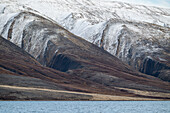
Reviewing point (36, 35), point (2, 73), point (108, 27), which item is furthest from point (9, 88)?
point (108, 27)

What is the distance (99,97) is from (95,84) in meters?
21.2

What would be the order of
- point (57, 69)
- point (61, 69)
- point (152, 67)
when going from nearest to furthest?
point (61, 69) < point (57, 69) < point (152, 67)

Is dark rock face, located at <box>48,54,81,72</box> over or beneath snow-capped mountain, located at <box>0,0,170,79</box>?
beneath

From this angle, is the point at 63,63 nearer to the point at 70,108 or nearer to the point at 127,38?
the point at 127,38

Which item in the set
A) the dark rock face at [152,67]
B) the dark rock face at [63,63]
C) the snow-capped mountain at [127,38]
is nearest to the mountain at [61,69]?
the dark rock face at [63,63]

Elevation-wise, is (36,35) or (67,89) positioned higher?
(36,35)

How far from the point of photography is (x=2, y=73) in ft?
327

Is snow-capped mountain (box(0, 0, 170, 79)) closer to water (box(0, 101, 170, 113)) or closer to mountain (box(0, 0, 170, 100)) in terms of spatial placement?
mountain (box(0, 0, 170, 100))

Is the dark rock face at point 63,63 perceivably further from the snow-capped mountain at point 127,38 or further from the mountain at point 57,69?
the snow-capped mountain at point 127,38

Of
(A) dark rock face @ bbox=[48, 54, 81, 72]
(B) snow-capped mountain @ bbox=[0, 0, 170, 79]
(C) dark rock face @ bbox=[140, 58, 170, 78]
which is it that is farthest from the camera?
(B) snow-capped mountain @ bbox=[0, 0, 170, 79]

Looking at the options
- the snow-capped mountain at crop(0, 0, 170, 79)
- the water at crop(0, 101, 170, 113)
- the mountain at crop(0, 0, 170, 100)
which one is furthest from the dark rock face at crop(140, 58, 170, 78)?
the water at crop(0, 101, 170, 113)

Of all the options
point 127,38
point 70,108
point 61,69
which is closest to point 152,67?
point 127,38

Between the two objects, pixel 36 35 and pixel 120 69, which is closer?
pixel 120 69

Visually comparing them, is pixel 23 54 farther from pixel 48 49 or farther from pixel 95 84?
pixel 95 84
